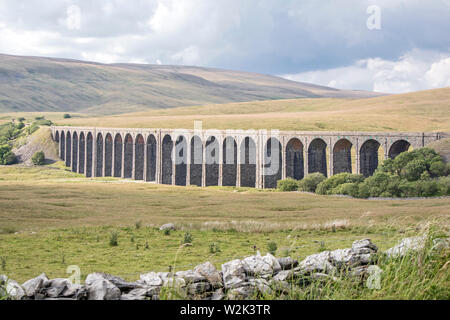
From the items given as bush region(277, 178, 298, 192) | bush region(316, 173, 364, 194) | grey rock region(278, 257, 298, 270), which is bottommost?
bush region(277, 178, 298, 192)

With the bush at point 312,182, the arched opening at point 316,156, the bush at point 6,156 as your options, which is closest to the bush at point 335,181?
the bush at point 312,182

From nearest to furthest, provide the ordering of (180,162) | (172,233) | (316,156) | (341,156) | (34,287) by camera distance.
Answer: (34,287) → (172,233) → (341,156) → (316,156) → (180,162)

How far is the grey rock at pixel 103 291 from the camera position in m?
8.70

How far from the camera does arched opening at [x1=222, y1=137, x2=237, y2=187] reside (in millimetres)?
69000

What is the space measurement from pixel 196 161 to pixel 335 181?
2686cm

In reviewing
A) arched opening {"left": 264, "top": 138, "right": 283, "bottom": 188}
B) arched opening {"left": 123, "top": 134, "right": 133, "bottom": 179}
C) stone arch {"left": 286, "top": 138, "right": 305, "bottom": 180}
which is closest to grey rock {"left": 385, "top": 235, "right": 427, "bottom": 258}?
stone arch {"left": 286, "top": 138, "right": 305, "bottom": 180}

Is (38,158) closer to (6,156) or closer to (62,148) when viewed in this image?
(6,156)

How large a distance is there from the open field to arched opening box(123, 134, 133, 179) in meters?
40.4

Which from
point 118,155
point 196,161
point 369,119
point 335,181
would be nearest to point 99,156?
point 118,155

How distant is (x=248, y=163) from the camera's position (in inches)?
2640

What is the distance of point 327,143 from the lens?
58969 millimetres

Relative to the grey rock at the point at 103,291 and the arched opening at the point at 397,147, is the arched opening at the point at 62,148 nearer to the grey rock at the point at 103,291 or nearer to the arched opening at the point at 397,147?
the arched opening at the point at 397,147

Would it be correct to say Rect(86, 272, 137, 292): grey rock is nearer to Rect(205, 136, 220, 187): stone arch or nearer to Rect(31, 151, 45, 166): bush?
Rect(205, 136, 220, 187): stone arch
